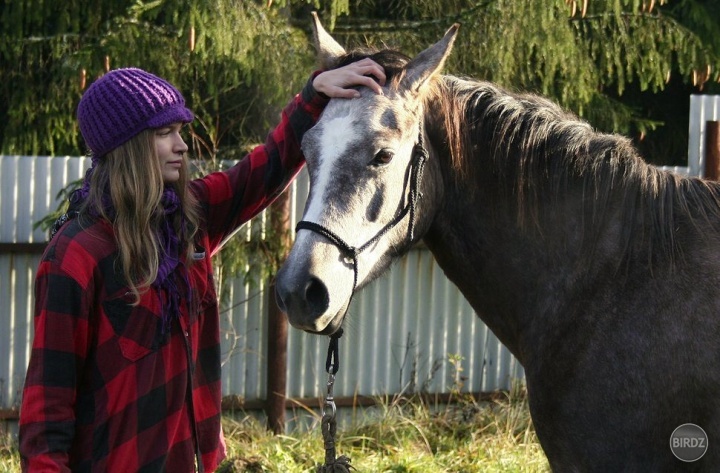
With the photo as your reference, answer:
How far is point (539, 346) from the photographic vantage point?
2.59 meters

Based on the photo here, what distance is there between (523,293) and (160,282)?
1.12m

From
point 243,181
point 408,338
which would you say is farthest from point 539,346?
point 408,338

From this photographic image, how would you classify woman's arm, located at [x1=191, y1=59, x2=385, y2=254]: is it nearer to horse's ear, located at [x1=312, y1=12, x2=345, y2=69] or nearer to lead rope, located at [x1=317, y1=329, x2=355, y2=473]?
horse's ear, located at [x1=312, y1=12, x2=345, y2=69]

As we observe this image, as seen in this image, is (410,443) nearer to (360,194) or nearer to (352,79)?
(360,194)

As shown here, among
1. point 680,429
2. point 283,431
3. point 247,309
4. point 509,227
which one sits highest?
point 509,227

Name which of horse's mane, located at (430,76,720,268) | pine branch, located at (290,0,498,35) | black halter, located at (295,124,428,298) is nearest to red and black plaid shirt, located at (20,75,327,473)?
black halter, located at (295,124,428,298)

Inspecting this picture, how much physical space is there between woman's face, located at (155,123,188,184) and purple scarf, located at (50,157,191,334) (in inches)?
2.2

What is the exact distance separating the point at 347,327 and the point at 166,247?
3.07 metres

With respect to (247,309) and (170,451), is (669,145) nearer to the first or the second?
(247,309)

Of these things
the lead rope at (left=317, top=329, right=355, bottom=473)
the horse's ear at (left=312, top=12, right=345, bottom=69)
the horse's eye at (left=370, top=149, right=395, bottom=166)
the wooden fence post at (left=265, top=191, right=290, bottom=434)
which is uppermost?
the horse's ear at (left=312, top=12, right=345, bottom=69)

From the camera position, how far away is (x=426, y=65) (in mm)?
2635

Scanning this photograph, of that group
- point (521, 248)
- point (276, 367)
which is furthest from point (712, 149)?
point (521, 248)

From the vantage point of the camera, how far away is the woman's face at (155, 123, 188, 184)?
244 cm

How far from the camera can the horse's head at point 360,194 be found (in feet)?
7.88
